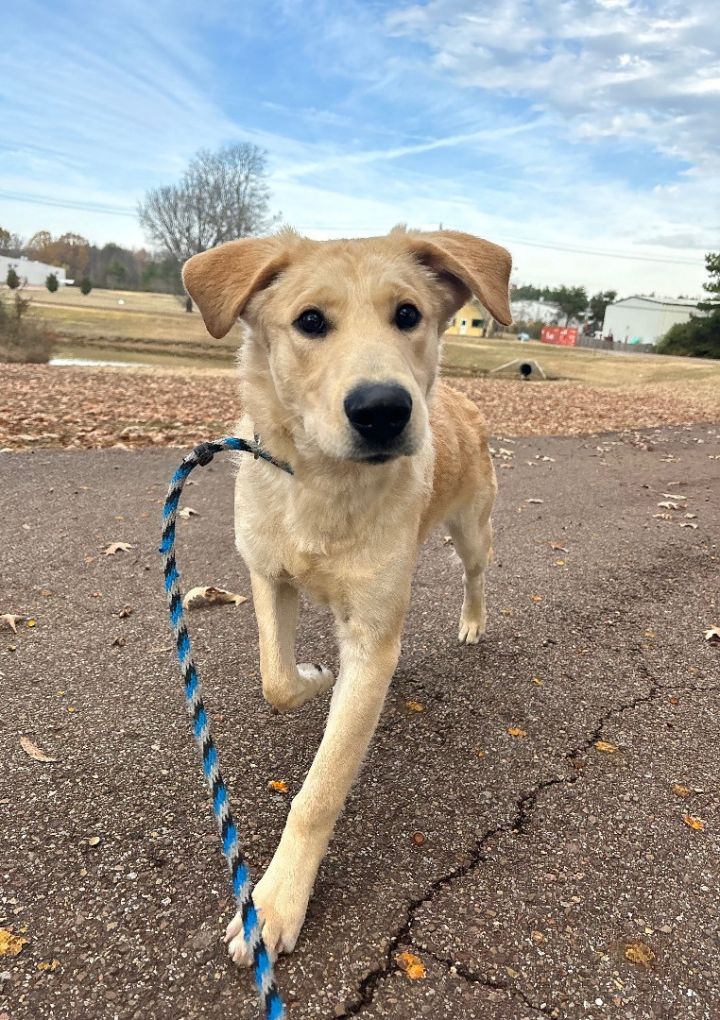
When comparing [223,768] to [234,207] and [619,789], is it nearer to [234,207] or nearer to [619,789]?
[619,789]

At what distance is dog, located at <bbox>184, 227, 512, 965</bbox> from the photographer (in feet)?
7.82

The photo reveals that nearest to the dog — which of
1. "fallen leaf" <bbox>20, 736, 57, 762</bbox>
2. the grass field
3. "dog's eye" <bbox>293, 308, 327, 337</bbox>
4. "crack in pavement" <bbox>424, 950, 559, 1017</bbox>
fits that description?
"dog's eye" <bbox>293, 308, 327, 337</bbox>

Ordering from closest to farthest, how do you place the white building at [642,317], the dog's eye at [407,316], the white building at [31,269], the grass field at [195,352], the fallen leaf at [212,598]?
1. the dog's eye at [407,316]
2. the fallen leaf at [212,598]
3. the grass field at [195,352]
4. the white building at [642,317]
5. the white building at [31,269]

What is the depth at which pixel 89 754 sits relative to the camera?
298cm

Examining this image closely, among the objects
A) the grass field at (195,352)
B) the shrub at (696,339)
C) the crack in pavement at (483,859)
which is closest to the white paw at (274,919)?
the crack in pavement at (483,859)

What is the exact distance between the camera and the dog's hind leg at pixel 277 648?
9.62 feet

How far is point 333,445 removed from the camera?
8.13 ft

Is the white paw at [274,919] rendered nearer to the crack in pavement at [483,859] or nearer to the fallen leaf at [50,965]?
the crack in pavement at [483,859]

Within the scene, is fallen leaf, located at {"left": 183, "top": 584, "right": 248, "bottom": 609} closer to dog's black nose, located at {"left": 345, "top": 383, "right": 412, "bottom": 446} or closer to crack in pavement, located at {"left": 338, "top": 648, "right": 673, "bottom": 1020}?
crack in pavement, located at {"left": 338, "top": 648, "right": 673, "bottom": 1020}

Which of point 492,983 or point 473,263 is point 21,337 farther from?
point 492,983

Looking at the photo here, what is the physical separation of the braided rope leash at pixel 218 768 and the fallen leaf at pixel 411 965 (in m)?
0.41

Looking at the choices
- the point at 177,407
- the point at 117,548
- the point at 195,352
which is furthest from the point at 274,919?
the point at 195,352

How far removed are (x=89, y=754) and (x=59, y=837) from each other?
19.6 inches

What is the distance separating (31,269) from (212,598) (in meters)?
124
